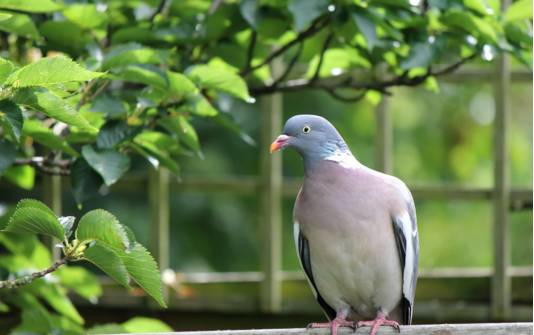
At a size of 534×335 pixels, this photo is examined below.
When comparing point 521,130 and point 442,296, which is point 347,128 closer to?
point 521,130

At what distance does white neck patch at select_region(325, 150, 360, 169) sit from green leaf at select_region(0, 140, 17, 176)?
32.5 inches

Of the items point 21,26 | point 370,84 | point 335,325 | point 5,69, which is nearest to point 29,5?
point 21,26

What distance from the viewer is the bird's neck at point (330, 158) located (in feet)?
9.27

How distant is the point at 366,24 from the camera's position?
9.62 ft

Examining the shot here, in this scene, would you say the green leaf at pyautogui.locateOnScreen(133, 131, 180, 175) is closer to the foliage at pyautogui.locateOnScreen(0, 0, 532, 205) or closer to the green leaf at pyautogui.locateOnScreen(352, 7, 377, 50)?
the foliage at pyautogui.locateOnScreen(0, 0, 532, 205)

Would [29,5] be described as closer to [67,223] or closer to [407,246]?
[67,223]

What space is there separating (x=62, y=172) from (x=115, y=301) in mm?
1360

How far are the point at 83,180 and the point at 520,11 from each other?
4.45 feet

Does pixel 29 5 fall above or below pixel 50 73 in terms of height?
above

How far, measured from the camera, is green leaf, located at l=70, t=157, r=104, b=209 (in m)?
2.83

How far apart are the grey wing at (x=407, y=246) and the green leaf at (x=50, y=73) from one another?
1063mm

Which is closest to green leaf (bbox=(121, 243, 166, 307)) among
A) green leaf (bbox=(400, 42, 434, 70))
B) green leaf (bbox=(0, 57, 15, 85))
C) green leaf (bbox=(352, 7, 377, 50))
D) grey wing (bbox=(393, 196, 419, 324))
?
green leaf (bbox=(0, 57, 15, 85))

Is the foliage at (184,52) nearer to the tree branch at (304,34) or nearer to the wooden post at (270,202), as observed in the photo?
the tree branch at (304,34)

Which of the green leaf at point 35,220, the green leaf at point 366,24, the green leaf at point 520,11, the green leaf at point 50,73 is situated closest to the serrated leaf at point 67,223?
the green leaf at point 35,220
